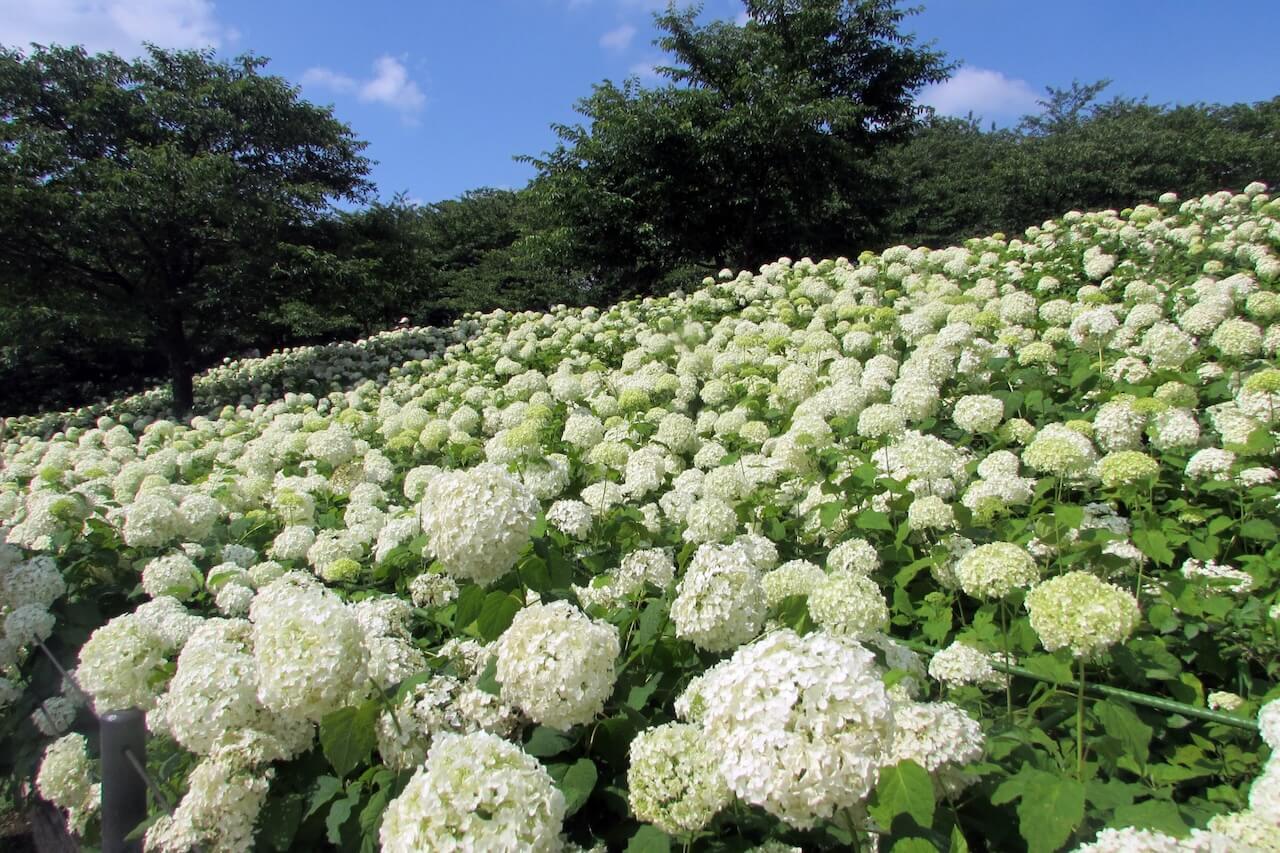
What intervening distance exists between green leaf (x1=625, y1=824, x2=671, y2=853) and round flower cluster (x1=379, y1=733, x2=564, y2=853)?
0.62 feet

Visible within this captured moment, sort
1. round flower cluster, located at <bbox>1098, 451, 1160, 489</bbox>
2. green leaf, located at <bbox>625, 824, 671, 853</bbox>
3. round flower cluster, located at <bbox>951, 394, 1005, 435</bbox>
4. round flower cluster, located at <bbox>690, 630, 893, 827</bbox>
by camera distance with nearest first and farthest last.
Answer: round flower cluster, located at <bbox>690, 630, 893, 827</bbox>, green leaf, located at <bbox>625, 824, 671, 853</bbox>, round flower cluster, located at <bbox>1098, 451, 1160, 489</bbox>, round flower cluster, located at <bbox>951, 394, 1005, 435</bbox>

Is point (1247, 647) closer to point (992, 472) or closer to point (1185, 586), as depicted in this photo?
point (1185, 586)

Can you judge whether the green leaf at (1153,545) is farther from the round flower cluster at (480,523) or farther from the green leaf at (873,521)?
the round flower cluster at (480,523)

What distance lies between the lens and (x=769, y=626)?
1.96m

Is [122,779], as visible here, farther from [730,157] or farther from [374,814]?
[730,157]

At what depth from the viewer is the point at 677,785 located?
135 cm

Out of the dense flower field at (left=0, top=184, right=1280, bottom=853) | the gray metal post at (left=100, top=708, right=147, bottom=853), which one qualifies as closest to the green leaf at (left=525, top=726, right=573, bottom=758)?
the dense flower field at (left=0, top=184, right=1280, bottom=853)

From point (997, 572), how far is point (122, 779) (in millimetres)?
2145

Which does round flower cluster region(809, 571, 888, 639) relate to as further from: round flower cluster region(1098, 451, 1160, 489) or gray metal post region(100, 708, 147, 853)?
gray metal post region(100, 708, 147, 853)

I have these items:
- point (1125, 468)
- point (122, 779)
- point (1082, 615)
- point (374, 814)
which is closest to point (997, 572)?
point (1082, 615)

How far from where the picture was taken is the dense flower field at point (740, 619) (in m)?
1.31

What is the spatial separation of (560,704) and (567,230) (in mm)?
14256

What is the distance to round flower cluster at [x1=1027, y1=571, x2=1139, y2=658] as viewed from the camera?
1586mm

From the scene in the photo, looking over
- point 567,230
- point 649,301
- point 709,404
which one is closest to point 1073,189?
point 567,230
